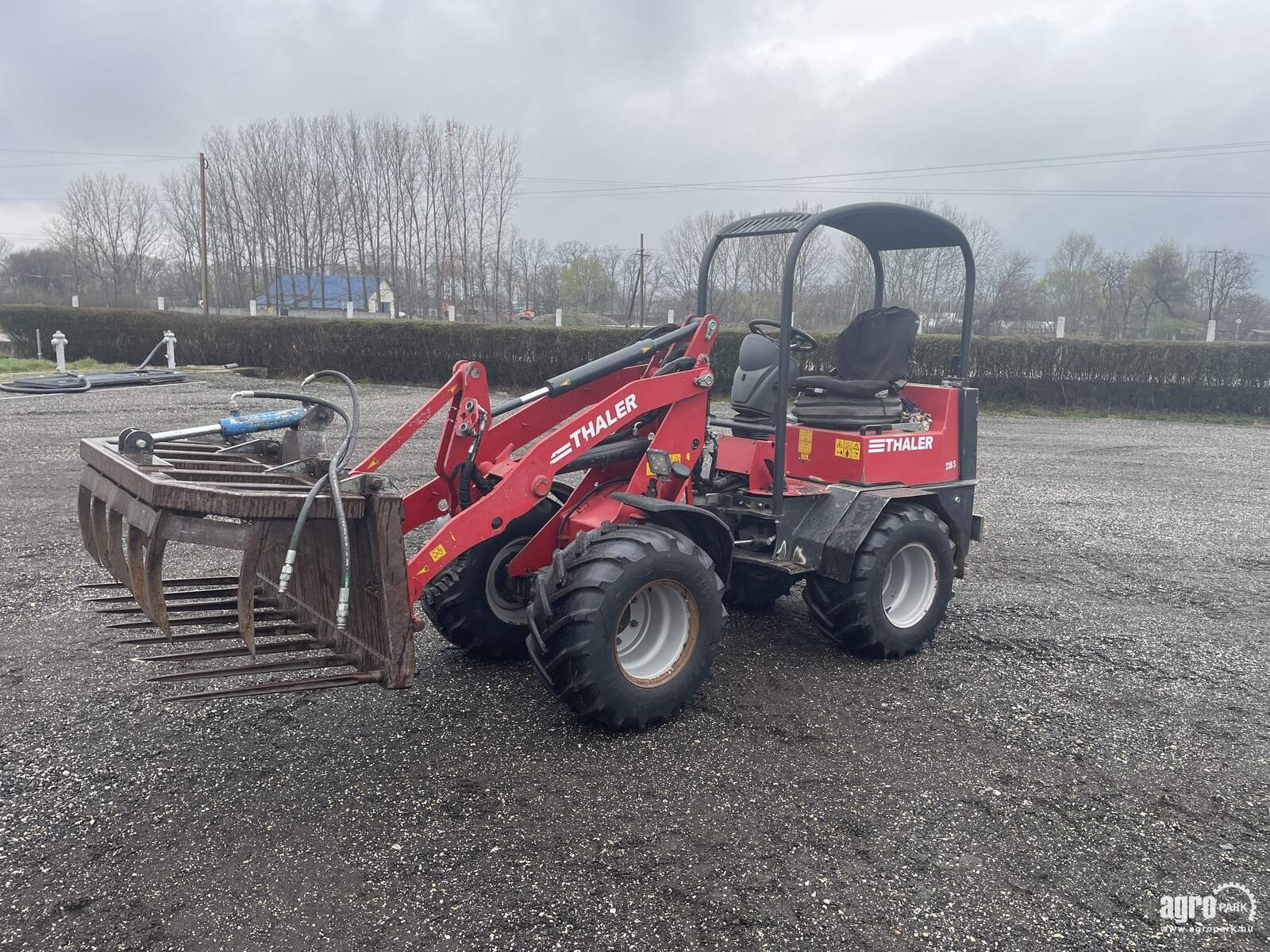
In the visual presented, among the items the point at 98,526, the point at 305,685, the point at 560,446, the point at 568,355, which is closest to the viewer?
the point at 305,685

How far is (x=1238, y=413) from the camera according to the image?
20.8 meters

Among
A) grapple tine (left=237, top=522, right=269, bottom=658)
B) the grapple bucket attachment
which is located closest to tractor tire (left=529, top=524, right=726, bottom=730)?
the grapple bucket attachment

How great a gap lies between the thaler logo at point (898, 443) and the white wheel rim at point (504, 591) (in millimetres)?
2029

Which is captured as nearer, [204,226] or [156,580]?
[156,580]

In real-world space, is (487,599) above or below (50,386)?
below

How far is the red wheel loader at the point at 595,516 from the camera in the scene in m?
3.40

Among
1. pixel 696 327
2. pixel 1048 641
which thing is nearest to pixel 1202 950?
pixel 1048 641

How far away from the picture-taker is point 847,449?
5.14 meters

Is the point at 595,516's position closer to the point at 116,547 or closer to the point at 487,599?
the point at 487,599

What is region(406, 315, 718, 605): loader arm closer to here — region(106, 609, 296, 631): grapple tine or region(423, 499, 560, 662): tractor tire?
region(423, 499, 560, 662): tractor tire

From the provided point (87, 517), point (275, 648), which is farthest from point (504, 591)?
point (87, 517)

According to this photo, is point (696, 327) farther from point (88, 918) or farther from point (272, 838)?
point (88, 918)

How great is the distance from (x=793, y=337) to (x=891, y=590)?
62.9 inches

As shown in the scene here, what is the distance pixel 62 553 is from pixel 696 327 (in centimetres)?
515
